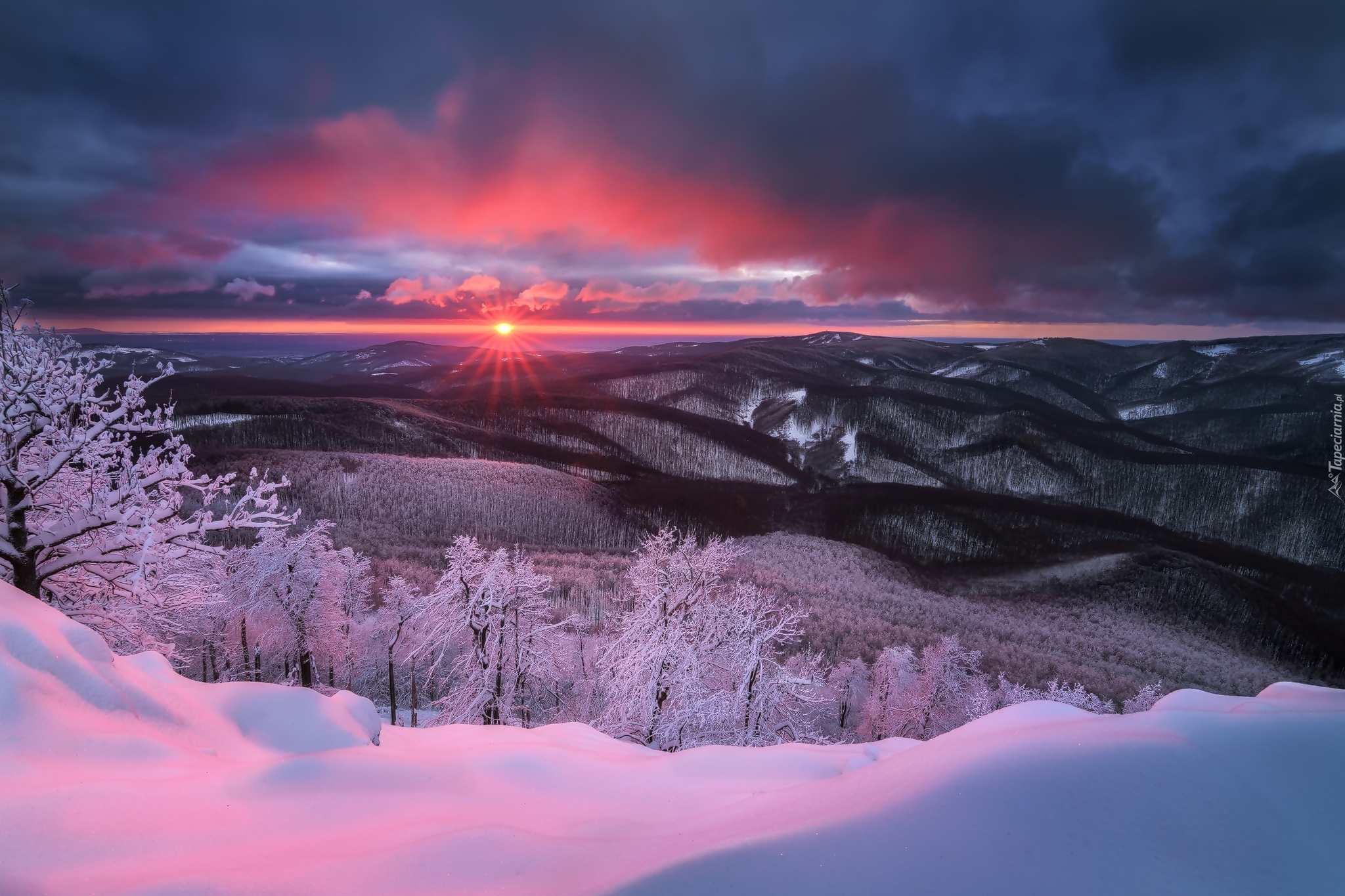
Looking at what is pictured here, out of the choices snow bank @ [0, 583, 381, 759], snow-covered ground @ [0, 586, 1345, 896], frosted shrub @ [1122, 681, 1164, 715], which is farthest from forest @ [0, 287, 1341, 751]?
A: snow-covered ground @ [0, 586, 1345, 896]

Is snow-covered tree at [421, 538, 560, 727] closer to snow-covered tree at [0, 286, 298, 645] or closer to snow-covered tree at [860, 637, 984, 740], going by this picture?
snow-covered tree at [0, 286, 298, 645]

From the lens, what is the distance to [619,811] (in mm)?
5402

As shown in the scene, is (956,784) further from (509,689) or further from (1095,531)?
(1095,531)

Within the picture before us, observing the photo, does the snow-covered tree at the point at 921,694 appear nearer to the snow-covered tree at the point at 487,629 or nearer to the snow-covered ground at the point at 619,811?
the snow-covered tree at the point at 487,629

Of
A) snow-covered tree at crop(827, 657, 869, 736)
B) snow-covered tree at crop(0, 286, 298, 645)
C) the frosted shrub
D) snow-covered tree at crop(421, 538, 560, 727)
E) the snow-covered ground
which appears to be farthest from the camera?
snow-covered tree at crop(827, 657, 869, 736)

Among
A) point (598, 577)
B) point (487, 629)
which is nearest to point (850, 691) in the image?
point (487, 629)

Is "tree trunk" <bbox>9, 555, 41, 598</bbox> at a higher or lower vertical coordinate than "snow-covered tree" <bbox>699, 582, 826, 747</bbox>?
higher

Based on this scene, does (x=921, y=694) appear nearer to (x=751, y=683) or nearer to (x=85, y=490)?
(x=751, y=683)

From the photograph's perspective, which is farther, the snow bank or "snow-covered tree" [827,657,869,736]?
"snow-covered tree" [827,657,869,736]

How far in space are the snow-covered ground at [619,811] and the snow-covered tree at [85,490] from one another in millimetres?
3867

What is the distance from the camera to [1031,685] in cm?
4422

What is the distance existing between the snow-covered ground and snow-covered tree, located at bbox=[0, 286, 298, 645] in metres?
3.87

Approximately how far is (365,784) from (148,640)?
9.73 m

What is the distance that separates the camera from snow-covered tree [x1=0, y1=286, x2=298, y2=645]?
8.67 meters
